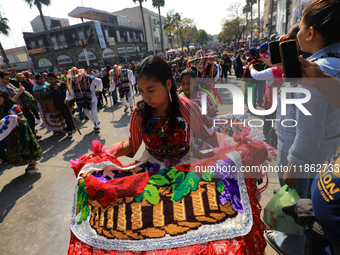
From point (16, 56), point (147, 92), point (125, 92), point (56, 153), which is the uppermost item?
point (16, 56)

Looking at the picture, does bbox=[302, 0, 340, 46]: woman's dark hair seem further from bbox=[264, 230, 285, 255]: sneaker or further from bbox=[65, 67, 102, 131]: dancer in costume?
bbox=[65, 67, 102, 131]: dancer in costume

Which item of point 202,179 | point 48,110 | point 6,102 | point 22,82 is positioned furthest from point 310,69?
point 22,82

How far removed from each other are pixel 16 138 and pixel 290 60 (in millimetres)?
4935

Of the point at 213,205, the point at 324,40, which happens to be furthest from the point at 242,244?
the point at 324,40

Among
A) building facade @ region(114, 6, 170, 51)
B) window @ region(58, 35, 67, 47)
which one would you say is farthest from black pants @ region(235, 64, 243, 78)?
building facade @ region(114, 6, 170, 51)

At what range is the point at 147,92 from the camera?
160 centimetres

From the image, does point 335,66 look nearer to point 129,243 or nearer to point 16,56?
point 129,243

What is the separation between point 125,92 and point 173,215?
292 inches

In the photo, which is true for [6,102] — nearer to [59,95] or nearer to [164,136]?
[59,95]

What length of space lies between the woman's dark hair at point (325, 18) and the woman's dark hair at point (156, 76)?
1.08 metres

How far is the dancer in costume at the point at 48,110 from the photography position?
6.31m

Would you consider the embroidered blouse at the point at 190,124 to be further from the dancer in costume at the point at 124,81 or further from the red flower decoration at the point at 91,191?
the dancer in costume at the point at 124,81

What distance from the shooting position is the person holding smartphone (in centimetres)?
120

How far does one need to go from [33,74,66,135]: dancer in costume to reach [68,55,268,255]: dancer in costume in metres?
5.75
